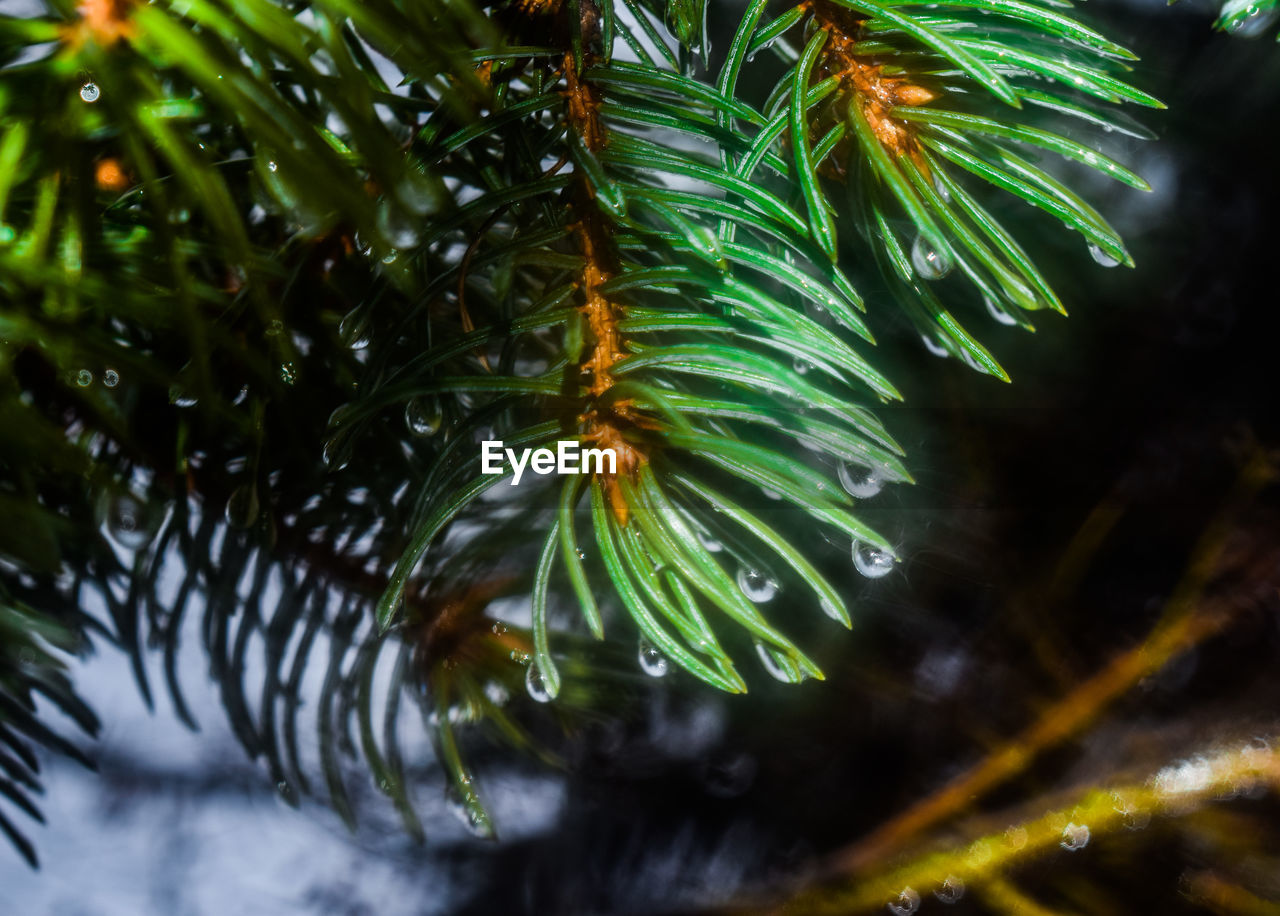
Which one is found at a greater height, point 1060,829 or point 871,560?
point 871,560

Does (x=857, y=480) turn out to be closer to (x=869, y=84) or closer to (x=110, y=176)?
(x=869, y=84)

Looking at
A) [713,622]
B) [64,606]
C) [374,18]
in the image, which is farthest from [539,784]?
[374,18]

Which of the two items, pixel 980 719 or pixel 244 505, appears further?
pixel 980 719

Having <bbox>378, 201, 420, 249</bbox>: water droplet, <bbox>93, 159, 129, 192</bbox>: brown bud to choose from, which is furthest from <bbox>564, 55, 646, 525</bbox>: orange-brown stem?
<bbox>93, 159, 129, 192</bbox>: brown bud

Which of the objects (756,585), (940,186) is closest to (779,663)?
(756,585)

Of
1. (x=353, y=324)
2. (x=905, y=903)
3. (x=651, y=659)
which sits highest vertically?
(x=353, y=324)

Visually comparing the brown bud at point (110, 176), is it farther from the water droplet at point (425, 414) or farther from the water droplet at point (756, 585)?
the water droplet at point (756, 585)
